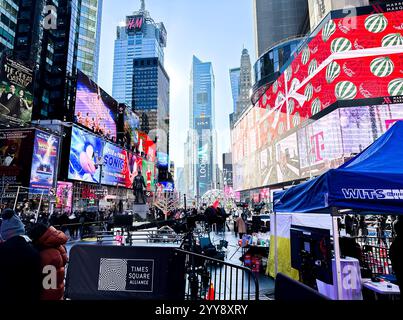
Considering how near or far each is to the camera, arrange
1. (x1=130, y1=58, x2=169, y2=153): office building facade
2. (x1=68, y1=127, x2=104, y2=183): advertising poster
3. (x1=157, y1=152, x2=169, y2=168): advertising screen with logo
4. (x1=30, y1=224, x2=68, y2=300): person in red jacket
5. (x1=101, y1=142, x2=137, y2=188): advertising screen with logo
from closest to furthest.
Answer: (x1=30, y1=224, x2=68, y2=300): person in red jacket, (x1=68, y1=127, x2=104, y2=183): advertising poster, (x1=101, y1=142, x2=137, y2=188): advertising screen with logo, (x1=157, y1=152, x2=169, y2=168): advertising screen with logo, (x1=130, y1=58, x2=169, y2=153): office building facade

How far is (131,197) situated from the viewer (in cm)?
6009

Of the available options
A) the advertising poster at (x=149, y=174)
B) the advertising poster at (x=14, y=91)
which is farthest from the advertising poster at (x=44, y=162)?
the advertising poster at (x=149, y=174)

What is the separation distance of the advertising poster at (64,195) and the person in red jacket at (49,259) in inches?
1302

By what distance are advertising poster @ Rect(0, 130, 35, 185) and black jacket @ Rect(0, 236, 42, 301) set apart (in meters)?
30.7

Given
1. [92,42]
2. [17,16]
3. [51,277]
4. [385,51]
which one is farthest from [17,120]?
[92,42]

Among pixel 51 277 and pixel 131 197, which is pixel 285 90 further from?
pixel 51 277

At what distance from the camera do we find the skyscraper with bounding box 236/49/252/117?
171 meters

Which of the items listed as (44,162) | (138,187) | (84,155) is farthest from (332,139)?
(84,155)

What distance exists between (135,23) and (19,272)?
201002 millimetres

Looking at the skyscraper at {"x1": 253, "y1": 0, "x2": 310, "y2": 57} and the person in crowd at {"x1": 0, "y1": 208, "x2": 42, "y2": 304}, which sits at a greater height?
the skyscraper at {"x1": 253, "y1": 0, "x2": 310, "y2": 57}

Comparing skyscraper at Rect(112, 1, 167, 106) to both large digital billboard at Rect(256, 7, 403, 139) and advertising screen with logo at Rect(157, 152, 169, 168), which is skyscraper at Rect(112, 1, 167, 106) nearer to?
advertising screen with logo at Rect(157, 152, 169, 168)

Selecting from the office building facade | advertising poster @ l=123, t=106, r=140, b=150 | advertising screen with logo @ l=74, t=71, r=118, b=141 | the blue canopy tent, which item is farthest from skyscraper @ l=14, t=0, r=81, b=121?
the blue canopy tent

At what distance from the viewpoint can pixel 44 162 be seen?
99.3ft
